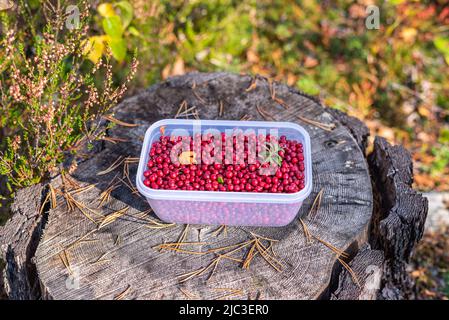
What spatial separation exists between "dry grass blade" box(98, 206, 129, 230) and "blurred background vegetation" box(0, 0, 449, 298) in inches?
69.1

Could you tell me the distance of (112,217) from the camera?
2.66 meters

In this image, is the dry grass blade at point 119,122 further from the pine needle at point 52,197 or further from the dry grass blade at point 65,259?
the dry grass blade at point 65,259

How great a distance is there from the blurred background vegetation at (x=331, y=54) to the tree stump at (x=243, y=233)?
1.26 metres

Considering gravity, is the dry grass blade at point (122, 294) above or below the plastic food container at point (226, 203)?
below

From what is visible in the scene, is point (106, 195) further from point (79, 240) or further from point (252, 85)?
point (252, 85)

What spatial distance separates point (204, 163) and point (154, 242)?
474 millimetres

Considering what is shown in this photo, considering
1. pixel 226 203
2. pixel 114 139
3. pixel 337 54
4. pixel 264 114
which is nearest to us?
pixel 226 203

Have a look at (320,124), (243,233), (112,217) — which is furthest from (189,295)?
(320,124)

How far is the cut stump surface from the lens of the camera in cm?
238

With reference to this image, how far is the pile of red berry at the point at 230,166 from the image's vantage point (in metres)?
2.47

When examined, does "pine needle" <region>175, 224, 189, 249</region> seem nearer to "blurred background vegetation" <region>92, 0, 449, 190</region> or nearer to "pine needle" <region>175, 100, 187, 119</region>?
"pine needle" <region>175, 100, 187, 119</region>

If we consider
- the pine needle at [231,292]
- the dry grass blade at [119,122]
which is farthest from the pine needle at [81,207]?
the pine needle at [231,292]

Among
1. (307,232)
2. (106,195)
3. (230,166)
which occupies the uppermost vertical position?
(230,166)

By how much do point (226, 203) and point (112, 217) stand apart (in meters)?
0.64
